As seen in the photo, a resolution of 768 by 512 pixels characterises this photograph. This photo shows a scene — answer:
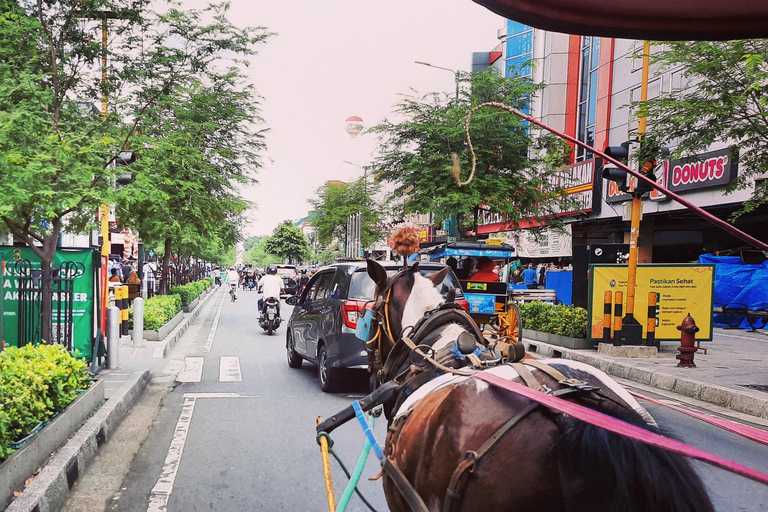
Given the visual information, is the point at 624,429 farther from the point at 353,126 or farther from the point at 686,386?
the point at 353,126

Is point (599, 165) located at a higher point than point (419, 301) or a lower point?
higher

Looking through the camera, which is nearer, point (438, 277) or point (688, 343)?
point (438, 277)

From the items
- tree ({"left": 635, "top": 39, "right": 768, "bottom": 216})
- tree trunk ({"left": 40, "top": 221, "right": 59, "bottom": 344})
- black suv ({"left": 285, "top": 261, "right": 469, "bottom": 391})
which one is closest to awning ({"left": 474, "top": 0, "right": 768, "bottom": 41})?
black suv ({"left": 285, "top": 261, "right": 469, "bottom": 391})

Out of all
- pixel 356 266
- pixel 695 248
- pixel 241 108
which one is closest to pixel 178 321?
pixel 241 108

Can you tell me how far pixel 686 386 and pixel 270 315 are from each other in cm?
1070

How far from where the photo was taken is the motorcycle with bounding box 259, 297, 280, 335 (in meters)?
16.5

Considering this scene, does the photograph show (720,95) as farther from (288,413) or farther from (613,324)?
(288,413)

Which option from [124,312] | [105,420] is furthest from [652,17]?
[124,312]

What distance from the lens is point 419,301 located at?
12.2 ft

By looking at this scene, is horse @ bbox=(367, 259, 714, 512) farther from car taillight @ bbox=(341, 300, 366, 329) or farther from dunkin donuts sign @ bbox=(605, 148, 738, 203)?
dunkin donuts sign @ bbox=(605, 148, 738, 203)

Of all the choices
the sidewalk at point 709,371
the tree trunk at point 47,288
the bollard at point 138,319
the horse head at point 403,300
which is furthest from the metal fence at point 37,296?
the sidewalk at point 709,371

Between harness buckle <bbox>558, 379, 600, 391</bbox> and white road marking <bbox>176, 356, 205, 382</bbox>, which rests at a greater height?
harness buckle <bbox>558, 379, 600, 391</bbox>

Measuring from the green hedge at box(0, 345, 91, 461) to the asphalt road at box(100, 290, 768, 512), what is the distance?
0.83 meters

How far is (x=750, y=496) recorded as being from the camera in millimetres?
4508
